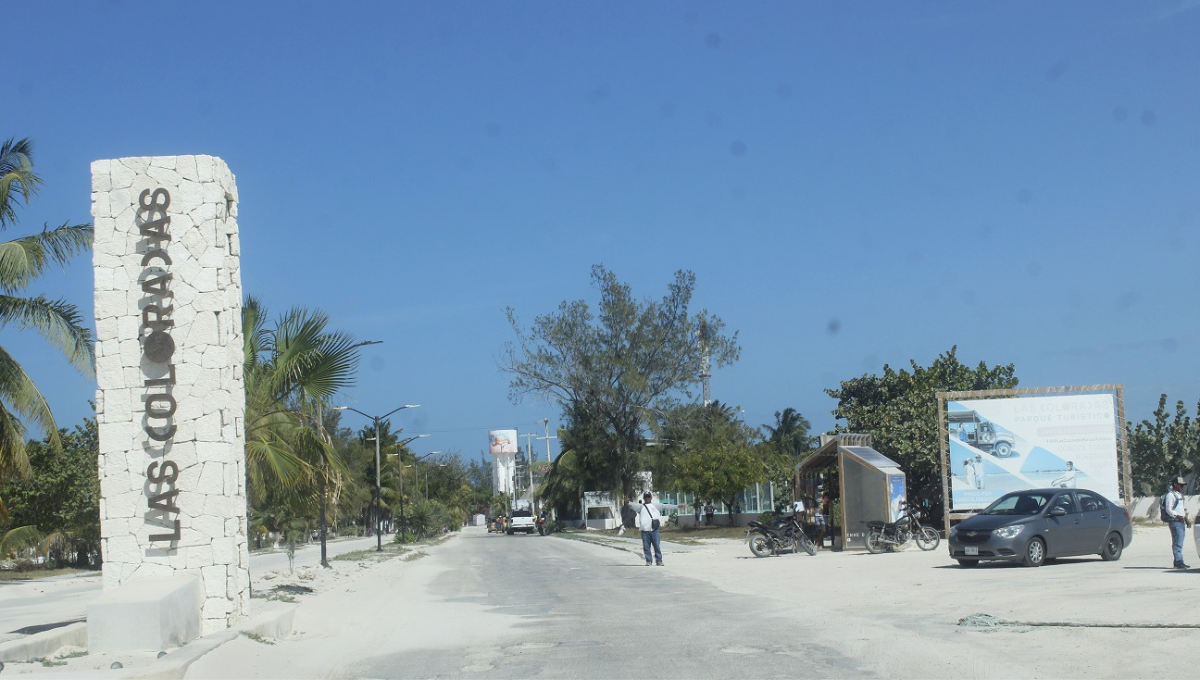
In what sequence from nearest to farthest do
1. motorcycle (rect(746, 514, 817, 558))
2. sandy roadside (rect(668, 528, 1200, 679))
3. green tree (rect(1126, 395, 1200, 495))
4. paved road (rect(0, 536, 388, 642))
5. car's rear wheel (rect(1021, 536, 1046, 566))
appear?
sandy roadside (rect(668, 528, 1200, 679))
paved road (rect(0, 536, 388, 642))
car's rear wheel (rect(1021, 536, 1046, 566))
motorcycle (rect(746, 514, 817, 558))
green tree (rect(1126, 395, 1200, 495))

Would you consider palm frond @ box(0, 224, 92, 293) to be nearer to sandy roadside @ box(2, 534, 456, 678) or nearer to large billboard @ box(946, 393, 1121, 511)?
sandy roadside @ box(2, 534, 456, 678)

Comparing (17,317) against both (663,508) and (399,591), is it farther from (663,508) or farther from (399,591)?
(663,508)

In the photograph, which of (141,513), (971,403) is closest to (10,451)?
(141,513)

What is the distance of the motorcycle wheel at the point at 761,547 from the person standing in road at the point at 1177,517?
11832 millimetres

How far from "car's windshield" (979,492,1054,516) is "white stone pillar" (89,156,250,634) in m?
15.4

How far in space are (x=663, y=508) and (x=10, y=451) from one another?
51320 millimetres

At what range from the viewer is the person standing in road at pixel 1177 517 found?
61.4ft

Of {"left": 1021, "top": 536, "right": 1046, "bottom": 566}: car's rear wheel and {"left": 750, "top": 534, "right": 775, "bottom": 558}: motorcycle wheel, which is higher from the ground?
{"left": 1021, "top": 536, "right": 1046, "bottom": 566}: car's rear wheel

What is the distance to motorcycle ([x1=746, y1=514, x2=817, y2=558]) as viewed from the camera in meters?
29.4

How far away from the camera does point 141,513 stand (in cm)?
1302

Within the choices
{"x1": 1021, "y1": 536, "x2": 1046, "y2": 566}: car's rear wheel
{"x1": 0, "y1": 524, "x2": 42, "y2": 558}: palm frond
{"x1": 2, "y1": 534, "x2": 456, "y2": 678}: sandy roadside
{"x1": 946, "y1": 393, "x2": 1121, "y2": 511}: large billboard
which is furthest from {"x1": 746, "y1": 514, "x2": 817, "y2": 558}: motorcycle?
{"x1": 0, "y1": 524, "x2": 42, "y2": 558}: palm frond

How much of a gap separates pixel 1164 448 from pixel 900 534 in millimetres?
22645

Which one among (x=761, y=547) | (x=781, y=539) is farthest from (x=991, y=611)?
(x=761, y=547)

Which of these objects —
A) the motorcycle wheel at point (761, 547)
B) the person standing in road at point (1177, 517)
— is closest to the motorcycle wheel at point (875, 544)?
the motorcycle wheel at point (761, 547)
